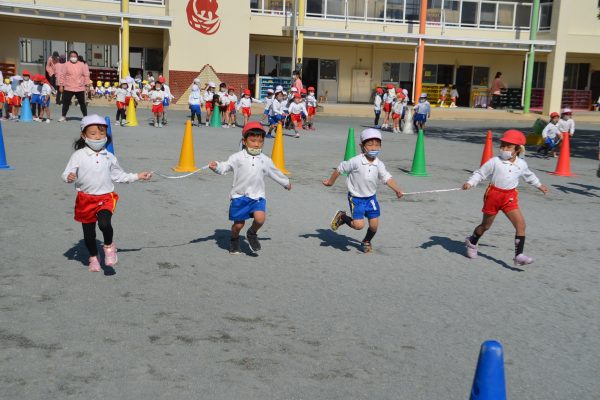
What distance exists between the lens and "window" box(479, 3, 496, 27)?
39219 millimetres

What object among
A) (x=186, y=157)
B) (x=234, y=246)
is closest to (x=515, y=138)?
(x=234, y=246)

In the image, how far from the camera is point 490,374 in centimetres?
278

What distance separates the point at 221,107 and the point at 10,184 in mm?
13008

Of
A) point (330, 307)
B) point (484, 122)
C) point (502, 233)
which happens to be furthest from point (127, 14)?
point (330, 307)

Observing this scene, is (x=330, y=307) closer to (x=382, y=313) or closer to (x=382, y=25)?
(x=382, y=313)

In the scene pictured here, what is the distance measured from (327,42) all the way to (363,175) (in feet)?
102

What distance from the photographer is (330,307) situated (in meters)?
5.58

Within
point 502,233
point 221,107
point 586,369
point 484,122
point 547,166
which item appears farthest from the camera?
point 484,122

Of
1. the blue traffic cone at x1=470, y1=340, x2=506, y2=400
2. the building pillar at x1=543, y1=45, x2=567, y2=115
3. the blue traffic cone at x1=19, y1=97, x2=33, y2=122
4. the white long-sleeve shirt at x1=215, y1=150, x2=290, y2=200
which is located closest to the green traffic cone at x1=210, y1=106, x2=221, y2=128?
the blue traffic cone at x1=19, y1=97, x2=33, y2=122

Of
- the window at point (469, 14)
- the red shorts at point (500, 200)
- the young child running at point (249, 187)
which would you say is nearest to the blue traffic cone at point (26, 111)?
the young child running at point (249, 187)

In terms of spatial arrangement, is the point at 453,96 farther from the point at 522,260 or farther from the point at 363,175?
the point at 522,260

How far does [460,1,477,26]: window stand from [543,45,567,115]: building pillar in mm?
4605

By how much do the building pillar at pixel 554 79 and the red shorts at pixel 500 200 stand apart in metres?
32.5

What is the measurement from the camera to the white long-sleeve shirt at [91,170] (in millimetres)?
6199
